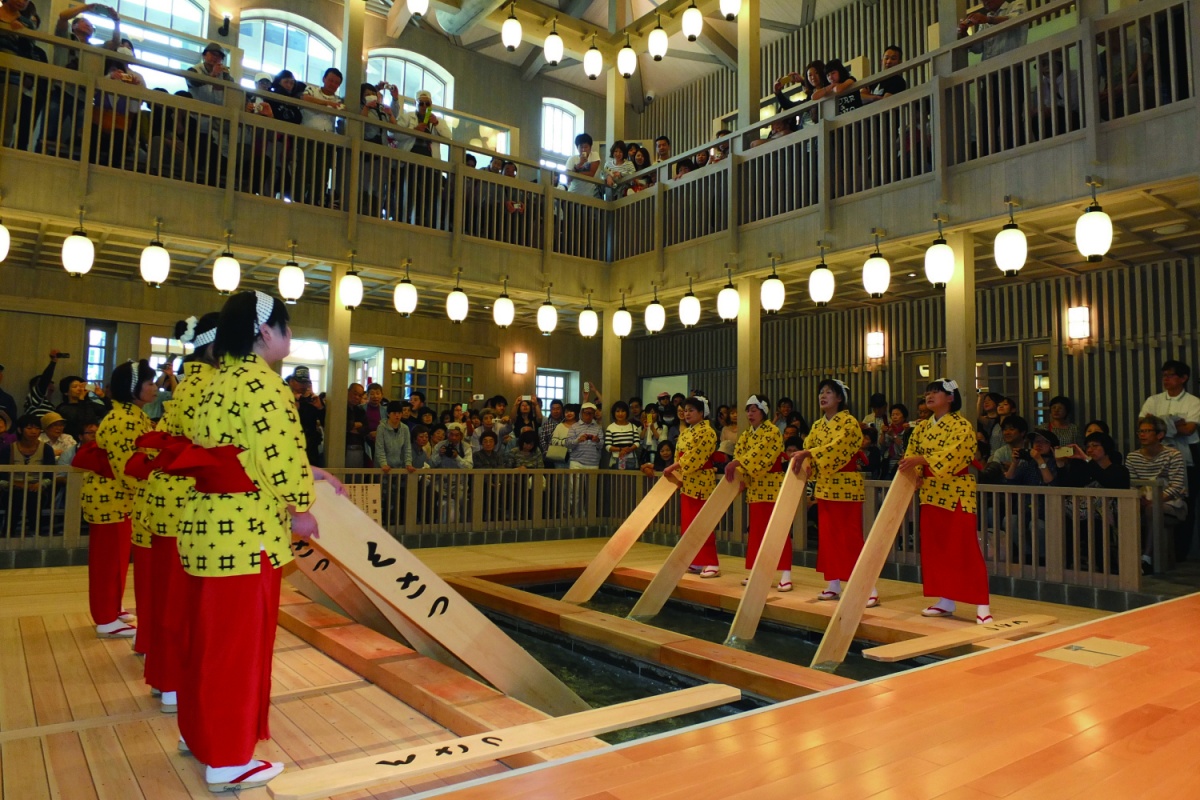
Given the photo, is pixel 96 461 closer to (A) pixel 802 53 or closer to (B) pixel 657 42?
(B) pixel 657 42

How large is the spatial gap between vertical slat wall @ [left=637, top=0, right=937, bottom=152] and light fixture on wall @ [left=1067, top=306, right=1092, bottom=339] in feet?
15.8

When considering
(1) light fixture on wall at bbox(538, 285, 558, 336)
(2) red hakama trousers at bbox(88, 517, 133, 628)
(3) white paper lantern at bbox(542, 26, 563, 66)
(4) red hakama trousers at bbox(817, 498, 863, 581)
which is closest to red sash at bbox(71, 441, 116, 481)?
(2) red hakama trousers at bbox(88, 517, 133, 628)

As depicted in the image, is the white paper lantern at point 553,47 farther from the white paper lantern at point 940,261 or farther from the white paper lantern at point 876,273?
the white paper lantern at point 940,261

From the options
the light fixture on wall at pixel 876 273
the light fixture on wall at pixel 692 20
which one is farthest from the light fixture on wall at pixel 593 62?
the light fixture on wall at pixel 876 273

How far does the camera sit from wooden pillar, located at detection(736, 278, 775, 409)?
916 cm

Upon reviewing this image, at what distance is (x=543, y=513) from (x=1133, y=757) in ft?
25.0

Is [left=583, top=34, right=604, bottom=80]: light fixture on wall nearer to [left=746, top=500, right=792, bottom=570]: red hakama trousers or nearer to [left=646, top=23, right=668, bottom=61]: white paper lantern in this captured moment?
[left=646, top=23, right=668, bottom=61]: white paper lantern

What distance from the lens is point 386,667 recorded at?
12.8 feet

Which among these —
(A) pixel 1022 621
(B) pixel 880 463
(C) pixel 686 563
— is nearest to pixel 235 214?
(C) pixel 686 563

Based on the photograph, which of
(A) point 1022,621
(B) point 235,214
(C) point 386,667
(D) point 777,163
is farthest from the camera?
(D) point 777,163

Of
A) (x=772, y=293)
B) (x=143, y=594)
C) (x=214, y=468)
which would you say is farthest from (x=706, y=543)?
(x=214, y=468)

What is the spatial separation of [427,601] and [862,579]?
2.78 metres

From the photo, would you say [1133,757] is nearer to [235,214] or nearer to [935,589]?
[935,589]

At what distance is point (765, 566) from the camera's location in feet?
17.9
